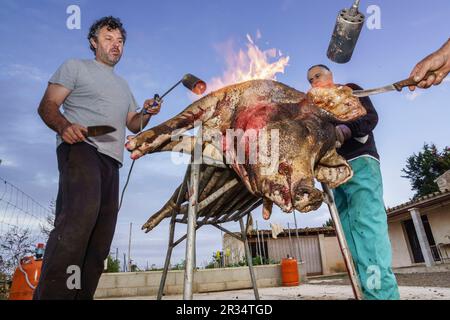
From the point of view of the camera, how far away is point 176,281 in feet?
31.1

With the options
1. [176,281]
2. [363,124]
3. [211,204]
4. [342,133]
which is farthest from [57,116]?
[176,281]

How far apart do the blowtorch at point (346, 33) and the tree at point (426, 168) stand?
110 ft

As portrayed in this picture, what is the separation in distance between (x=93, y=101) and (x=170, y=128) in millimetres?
929

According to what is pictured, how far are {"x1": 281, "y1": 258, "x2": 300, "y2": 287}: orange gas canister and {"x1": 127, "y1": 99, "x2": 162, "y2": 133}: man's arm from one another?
925 centimetres

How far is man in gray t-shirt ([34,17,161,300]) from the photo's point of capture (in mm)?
2086

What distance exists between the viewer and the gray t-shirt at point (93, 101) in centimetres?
265

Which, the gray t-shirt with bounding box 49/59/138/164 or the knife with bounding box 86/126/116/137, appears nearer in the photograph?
the knife with bounding box 86/126/116/137

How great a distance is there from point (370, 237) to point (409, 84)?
1.59 metres

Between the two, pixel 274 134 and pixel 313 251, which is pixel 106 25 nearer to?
pixel 274 134

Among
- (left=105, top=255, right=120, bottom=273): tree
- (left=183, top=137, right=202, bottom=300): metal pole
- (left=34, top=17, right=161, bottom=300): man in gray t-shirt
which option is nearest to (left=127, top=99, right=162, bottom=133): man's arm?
(left=34, top=17, right=161, bottom=300): man in gray t-shirt

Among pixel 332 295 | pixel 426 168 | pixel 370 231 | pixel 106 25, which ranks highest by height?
pixel 426 168

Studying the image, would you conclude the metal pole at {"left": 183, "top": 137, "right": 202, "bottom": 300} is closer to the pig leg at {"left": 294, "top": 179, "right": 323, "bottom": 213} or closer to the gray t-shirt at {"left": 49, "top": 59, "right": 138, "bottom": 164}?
the pig leg at {"left": 294, "top": 179, "right": 323, "bottom": 213}
